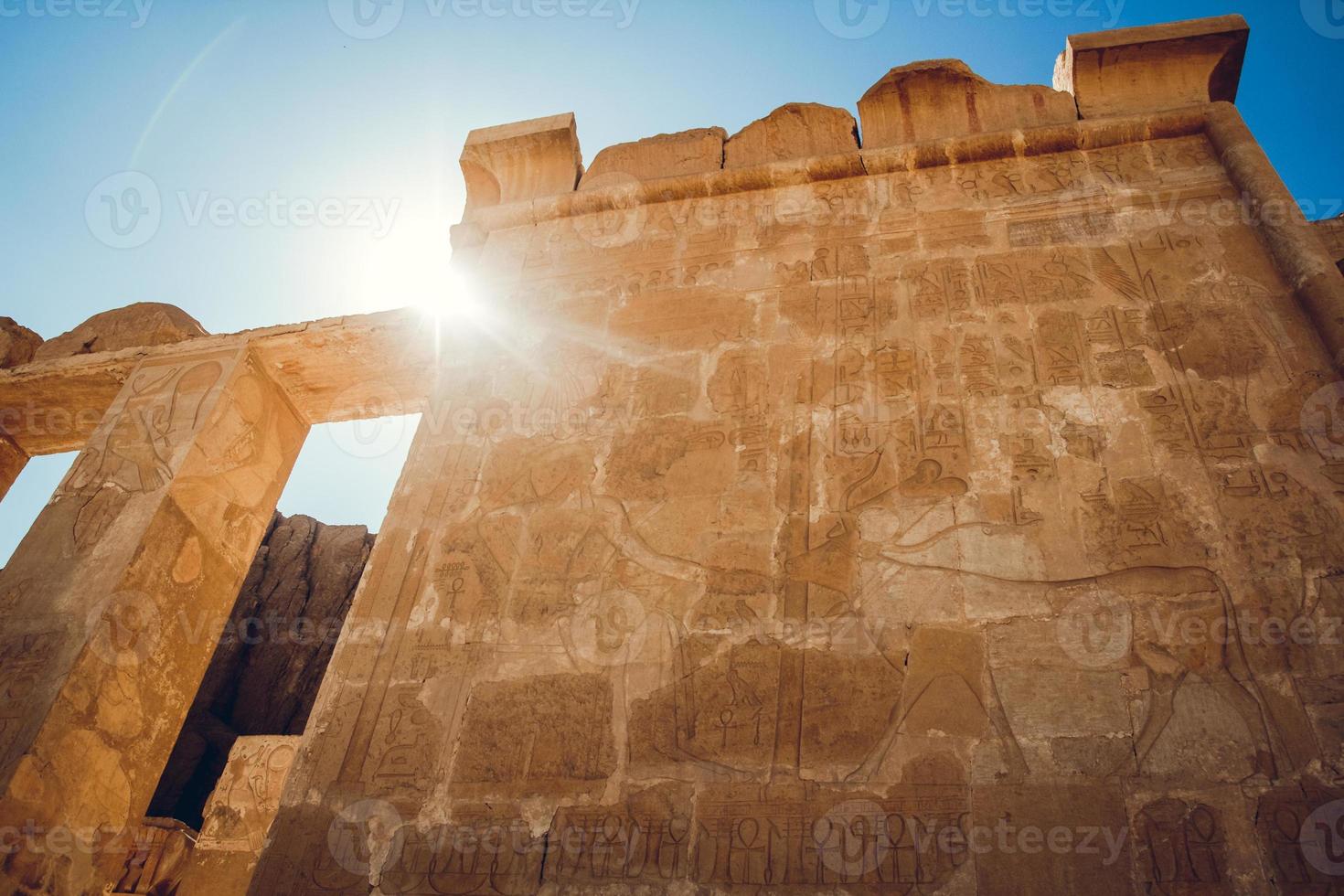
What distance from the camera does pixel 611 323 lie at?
446cm

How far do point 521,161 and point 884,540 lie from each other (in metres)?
3.41

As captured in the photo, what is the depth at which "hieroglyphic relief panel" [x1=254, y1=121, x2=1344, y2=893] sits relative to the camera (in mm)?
2730

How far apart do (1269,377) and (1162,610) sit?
3.88ft

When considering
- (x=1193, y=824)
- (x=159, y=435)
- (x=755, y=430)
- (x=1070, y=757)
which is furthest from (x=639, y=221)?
(x=1193, y=824)

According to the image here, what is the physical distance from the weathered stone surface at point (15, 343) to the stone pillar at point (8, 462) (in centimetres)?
53

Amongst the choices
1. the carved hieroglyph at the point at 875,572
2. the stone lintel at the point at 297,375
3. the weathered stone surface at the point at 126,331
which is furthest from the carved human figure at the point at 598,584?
the weathered stone surface at the point at 126,331

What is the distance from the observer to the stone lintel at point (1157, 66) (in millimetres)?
4645

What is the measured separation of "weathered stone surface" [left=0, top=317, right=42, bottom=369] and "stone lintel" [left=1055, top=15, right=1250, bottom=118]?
283 inches

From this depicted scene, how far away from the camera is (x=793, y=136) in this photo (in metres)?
5.04

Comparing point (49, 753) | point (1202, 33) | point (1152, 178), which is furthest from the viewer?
point (1202, 33)

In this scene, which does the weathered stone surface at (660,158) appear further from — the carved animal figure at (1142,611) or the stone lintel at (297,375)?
the carved animal figure at (1142,611)

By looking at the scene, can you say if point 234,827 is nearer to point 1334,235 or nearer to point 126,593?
point 126,593

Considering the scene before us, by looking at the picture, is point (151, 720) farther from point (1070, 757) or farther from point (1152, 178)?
point (1152, 178)

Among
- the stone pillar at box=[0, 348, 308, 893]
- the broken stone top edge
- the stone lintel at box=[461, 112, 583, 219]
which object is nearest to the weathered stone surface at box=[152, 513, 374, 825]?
the stone pillar at box=[0, 348, 308, 893]
